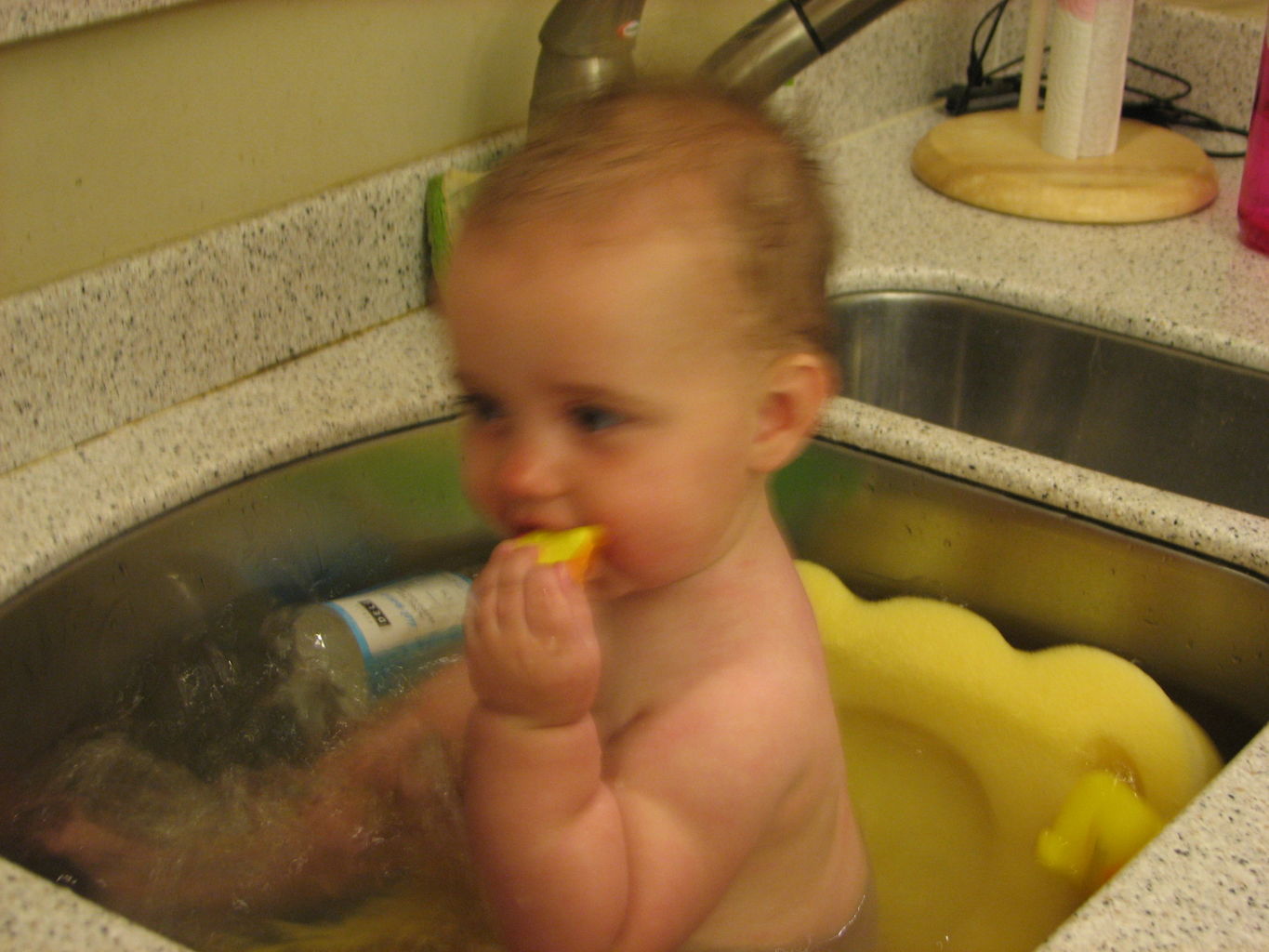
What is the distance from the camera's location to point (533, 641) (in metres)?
0.58

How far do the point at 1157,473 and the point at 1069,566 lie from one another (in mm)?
279

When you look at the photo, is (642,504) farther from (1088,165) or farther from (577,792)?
(1088,165)

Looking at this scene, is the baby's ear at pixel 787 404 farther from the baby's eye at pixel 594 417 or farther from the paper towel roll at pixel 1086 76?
the paper towel roll at pixel 1086 76

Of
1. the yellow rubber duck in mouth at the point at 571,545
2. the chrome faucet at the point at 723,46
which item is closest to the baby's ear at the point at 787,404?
the yellow rubber duck in mouth at the point at 571,545

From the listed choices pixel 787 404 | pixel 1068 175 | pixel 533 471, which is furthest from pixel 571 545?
pixel 1068 175

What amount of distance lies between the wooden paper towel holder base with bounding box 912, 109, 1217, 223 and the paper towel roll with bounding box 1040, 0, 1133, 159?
0.02 metres

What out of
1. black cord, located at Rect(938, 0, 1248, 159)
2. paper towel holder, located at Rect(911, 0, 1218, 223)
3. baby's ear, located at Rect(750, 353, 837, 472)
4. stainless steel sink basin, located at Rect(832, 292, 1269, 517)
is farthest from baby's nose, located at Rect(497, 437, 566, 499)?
black cord, located at Rect(938, 0, 1248, 159)

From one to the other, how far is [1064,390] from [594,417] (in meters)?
0.64

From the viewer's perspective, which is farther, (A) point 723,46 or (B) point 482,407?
(A) point 723,46

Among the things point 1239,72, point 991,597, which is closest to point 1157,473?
point 991,597

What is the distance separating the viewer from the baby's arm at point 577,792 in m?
0.58

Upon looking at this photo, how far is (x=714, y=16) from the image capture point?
48.1 inches

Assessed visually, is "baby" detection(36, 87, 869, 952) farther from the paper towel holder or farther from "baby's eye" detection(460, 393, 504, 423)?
the paper towel holder

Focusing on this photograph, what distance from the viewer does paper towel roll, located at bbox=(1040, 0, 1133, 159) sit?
1189 mm
